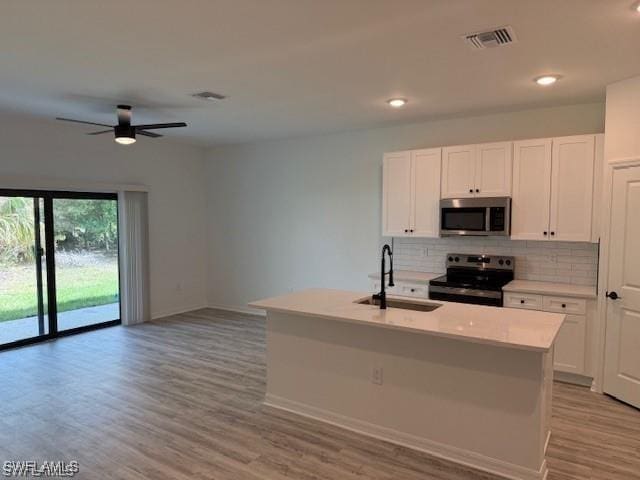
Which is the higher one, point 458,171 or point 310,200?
point 458,171

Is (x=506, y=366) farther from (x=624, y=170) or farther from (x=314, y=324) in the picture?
(x=624, y=170)

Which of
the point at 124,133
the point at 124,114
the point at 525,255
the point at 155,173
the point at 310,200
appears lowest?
the point at 525,255

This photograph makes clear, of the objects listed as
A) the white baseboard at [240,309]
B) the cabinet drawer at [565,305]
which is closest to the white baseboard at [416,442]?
the cabinet drawer at [565,305]

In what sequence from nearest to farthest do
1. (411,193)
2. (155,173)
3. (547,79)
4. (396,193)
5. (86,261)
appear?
(547,79)
(411,193)
(396,193)
(86,261)
(155,173)

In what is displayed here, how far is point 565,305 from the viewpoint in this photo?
4047 mm

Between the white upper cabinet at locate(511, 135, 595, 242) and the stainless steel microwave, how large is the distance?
114 millimetres

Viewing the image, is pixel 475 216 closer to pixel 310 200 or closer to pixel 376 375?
pixel 376 375

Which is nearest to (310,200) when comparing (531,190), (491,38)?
(531,190)

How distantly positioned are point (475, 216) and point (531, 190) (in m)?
0.59

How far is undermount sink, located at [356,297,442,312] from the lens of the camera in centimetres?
335

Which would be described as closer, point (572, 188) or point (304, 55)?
point (304, 55)

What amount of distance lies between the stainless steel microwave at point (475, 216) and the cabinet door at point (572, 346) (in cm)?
104

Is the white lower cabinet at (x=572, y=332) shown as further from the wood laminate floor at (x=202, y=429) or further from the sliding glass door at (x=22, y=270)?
the sliding glass door at (x=22, y=270)

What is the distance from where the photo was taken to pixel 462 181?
15.6 ft
